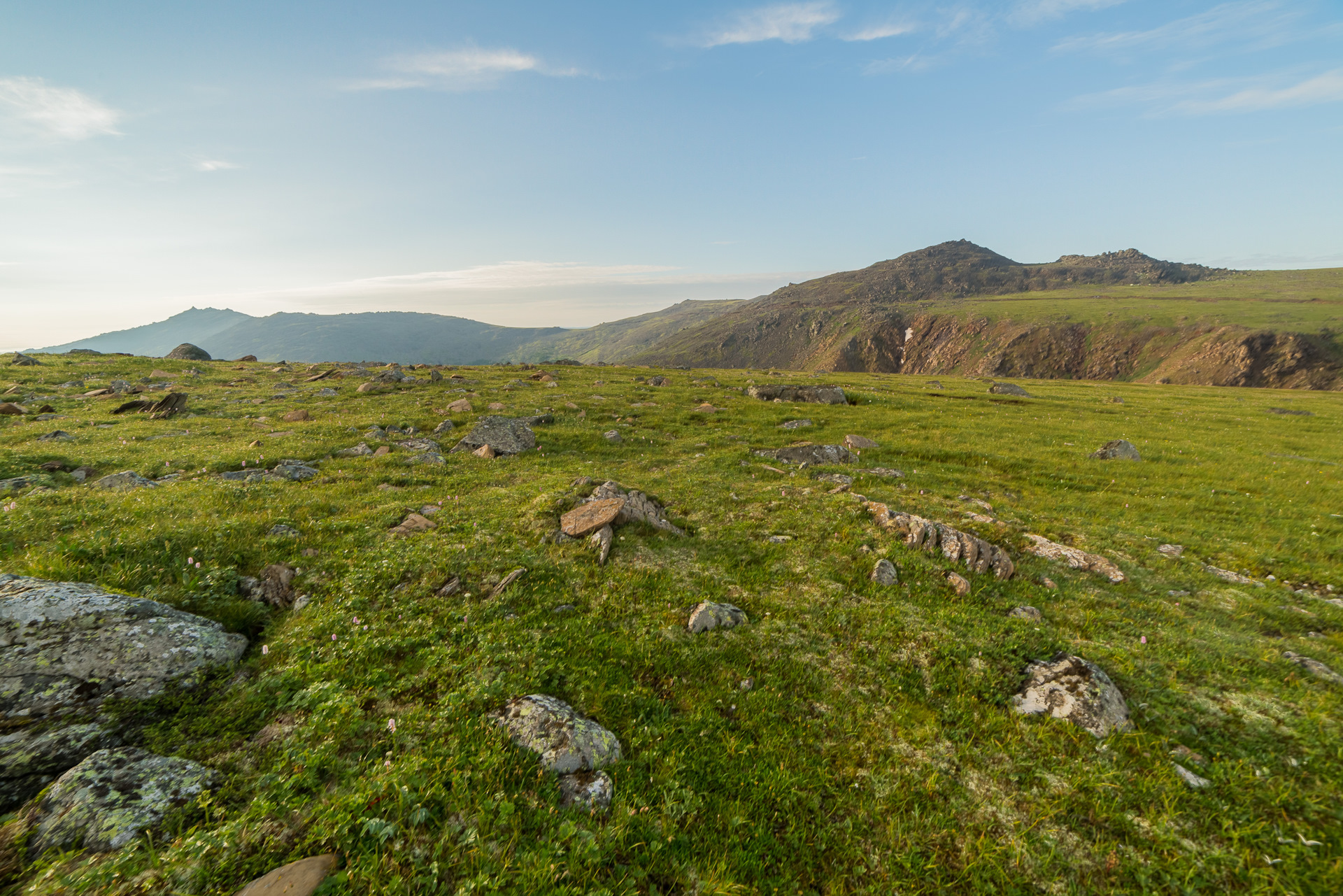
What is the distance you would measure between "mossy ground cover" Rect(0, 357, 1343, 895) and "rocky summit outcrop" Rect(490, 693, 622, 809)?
203 mm

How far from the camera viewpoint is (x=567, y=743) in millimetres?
6496

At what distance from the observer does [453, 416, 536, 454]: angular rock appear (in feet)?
76.9

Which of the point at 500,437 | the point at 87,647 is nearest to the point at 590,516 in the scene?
the point at 87,647

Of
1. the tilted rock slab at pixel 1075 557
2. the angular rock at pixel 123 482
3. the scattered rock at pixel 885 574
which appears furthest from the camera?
the angular rock at pixel 123 482

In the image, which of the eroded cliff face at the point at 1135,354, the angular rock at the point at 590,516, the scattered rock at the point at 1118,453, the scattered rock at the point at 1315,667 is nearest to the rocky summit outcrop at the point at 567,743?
the angular rock at the point at 590,516

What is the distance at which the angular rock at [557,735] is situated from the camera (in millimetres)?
6348

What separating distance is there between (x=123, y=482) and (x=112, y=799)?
52.7 ft

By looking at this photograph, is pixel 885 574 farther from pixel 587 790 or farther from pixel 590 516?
pixel 587 790

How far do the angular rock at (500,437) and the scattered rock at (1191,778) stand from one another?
22.7 m

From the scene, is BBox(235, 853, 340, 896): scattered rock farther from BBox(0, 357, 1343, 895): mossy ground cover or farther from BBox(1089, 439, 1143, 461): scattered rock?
BBox(1089, 439, 1143, 461): scattered rock

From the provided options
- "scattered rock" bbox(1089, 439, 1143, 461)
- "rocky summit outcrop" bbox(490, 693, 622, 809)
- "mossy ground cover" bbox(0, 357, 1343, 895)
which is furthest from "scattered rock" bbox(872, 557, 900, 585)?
"scattered rock" bbox(1089, 439, 1143, 461)

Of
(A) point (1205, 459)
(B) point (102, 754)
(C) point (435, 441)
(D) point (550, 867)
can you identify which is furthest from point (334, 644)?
(A) point (1205, 459)

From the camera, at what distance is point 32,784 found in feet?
17.3

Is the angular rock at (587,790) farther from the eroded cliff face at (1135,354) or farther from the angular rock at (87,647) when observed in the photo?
the eroded cliff face at (1135,354)
